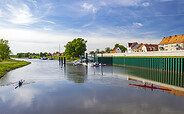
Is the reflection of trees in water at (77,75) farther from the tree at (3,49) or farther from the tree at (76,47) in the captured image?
the tree at (76,47)

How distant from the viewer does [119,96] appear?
21625mm

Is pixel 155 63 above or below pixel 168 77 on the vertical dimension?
above

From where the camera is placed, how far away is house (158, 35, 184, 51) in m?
72.7

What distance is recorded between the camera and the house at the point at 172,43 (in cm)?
7268

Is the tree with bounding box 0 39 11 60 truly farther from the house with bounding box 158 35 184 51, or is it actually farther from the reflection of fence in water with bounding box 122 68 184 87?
the house with bounding box 158 35 184 51

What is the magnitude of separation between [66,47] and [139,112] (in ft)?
442

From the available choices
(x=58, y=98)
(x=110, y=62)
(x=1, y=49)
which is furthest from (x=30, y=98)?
(x=1, y=49)

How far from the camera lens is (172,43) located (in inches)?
3044

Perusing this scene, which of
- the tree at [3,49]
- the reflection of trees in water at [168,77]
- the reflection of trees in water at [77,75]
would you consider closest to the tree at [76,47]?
the tree at [3,49]

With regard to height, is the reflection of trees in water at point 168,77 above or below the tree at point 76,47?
below

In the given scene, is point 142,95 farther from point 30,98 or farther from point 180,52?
point 180,52

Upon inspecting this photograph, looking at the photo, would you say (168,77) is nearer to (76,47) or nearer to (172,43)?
(172,43)

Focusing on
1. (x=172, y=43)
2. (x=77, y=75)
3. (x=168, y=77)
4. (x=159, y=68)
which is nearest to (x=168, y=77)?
(x=168, y=77)

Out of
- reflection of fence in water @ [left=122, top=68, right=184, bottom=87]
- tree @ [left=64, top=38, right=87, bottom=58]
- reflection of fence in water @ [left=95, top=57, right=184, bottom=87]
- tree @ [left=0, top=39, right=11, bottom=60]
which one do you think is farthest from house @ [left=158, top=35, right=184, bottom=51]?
tree @ [left=0, top=39, right=11, bottom=60]
